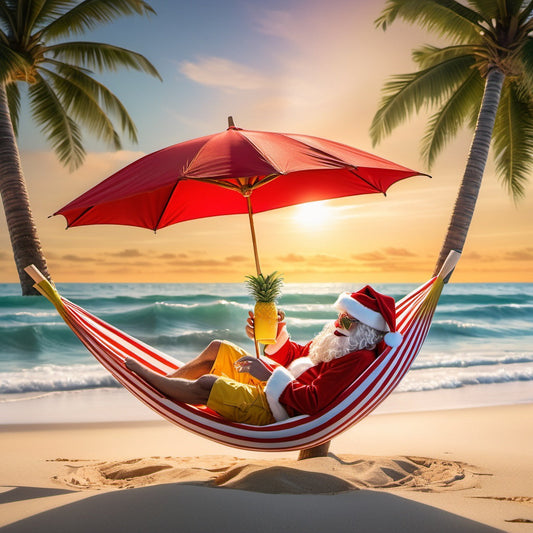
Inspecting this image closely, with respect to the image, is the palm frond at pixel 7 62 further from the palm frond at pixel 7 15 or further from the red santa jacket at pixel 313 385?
the red santa jacket at pixel 313 385

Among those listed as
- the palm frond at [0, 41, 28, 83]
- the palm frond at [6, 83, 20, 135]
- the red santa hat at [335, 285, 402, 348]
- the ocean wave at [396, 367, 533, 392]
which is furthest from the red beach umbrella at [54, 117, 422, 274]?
the palm frond at [6, 83, 20, 135]

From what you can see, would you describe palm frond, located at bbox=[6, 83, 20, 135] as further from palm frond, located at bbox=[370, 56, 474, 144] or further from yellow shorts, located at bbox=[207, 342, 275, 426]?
yellow shorts, located at bbox=[207, 342, 275, 426]

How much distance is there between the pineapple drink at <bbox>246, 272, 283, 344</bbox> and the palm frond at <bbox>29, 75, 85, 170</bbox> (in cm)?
842

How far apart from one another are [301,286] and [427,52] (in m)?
12.4

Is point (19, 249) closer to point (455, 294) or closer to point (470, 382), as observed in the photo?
point (470, 382)

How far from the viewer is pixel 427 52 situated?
9.41 metres

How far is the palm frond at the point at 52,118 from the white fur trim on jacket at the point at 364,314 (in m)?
8.86

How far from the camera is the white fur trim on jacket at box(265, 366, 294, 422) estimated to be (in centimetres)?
239

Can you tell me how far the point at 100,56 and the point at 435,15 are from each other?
5.29 m

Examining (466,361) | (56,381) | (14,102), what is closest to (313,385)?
(56,381)

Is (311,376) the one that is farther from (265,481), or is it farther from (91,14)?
(91,14)

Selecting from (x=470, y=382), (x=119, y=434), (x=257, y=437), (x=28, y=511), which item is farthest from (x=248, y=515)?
(x=470, y=382)

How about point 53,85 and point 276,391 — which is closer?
point 276,391

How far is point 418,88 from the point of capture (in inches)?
340
